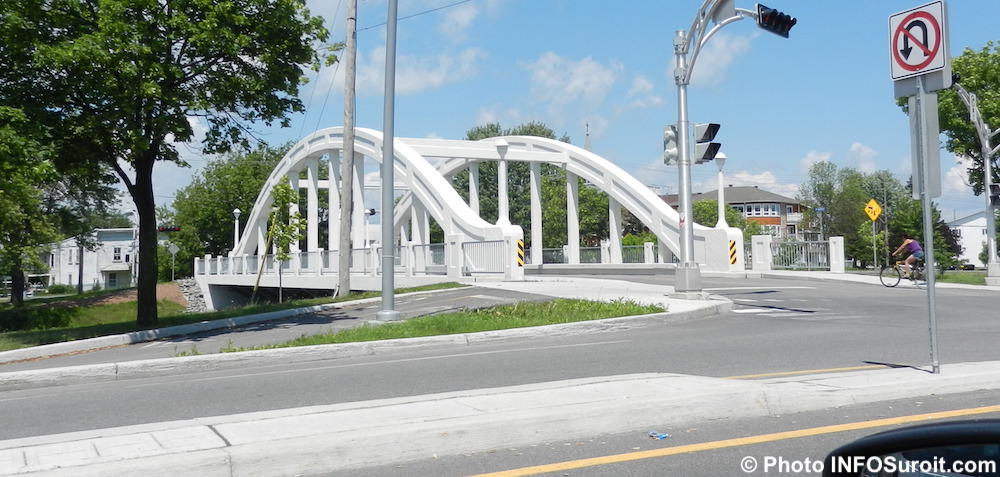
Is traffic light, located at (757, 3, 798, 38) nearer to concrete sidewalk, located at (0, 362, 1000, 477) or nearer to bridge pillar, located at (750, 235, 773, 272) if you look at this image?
concrete sidewalk, located at (0, 362, 1000, 477)

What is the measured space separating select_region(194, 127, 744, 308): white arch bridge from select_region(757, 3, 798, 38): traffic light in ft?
45.2

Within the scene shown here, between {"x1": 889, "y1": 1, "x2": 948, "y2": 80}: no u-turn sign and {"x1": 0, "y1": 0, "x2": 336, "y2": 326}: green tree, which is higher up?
{"x1": 0, "y1": 0, "x2": 336, "y2": 326}: green tree

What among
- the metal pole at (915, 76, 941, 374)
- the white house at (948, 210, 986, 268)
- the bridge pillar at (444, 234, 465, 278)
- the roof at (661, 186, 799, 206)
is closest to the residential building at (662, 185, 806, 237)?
the roof at (661, 186, 799, 206)

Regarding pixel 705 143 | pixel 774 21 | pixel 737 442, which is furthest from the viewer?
pixel 705 143

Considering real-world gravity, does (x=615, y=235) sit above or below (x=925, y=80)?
below

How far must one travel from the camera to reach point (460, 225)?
32406 mm

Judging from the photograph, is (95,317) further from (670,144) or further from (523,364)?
(523,364)

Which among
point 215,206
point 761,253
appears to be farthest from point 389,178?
point 215,206

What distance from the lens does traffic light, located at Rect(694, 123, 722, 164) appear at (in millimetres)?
17753

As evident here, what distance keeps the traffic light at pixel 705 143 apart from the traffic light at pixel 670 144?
591 mm

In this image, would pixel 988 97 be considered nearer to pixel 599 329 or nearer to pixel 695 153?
pixel 695 153

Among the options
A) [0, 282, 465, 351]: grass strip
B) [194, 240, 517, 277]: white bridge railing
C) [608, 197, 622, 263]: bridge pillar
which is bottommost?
[0, 282, 465, 351]: grass strip

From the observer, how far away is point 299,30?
56.1 ft

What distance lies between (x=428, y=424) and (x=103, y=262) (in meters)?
110
